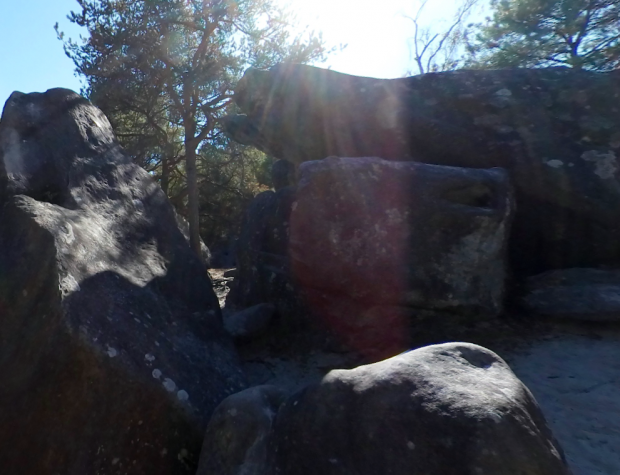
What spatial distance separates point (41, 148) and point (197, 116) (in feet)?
28.6

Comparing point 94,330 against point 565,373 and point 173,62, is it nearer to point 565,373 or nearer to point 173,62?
point 565,373

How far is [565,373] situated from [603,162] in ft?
5.73

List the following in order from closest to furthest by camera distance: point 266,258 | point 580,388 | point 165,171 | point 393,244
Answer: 1. point 580,388
2. point 393,244
3. point 266,258
4. point 165,171

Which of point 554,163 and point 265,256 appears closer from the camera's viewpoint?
point 265,256

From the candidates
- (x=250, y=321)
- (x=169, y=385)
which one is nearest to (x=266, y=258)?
(x=250, y=321)

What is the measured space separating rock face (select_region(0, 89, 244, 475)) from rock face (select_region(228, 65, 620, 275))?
188 centimetres

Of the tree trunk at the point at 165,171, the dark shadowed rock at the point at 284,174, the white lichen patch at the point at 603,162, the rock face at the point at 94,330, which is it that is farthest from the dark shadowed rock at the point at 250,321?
the tree trunk at the point at 165,171

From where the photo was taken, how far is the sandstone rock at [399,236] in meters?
3.36

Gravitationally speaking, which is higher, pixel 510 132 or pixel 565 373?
pixel 510 132

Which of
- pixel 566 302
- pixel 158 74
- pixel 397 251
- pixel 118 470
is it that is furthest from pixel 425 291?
pixel 158 74

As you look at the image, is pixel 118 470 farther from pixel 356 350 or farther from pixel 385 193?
pixel 385 193

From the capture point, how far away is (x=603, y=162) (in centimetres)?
A: 410

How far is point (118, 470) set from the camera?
85.3 inches

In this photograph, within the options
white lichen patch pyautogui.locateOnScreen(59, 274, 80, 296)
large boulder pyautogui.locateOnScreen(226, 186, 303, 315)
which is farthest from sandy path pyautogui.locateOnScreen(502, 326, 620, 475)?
white lichen patch pyautogui.locateOnScreen(59, 274, 80, 296)
